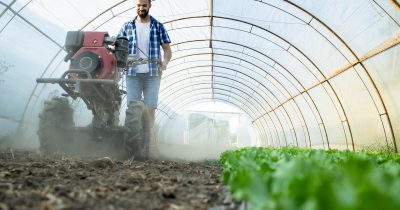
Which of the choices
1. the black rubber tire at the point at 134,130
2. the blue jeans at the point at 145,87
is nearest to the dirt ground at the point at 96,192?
the black rubber tire at the point at 134,130

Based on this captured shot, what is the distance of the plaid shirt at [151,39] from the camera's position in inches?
233

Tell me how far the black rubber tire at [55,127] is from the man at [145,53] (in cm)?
101

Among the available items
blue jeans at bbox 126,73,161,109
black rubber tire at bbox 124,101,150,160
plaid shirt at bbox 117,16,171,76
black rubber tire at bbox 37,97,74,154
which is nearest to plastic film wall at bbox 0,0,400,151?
black rubber tire at bbox 37,97,74,154

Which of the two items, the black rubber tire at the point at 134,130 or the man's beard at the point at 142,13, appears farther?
the man's beard at the point at 142,13

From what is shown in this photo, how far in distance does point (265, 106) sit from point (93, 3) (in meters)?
15.3

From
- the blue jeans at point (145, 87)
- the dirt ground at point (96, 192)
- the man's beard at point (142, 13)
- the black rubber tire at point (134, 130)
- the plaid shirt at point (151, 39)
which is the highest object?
the man's beard at point (142, 13)

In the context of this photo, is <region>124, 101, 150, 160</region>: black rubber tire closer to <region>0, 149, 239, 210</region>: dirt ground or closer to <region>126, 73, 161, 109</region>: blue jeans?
<region>126, 73, 161, 109</region>: blue jeans

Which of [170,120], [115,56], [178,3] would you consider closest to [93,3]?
[178,3]

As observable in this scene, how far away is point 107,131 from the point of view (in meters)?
5.31

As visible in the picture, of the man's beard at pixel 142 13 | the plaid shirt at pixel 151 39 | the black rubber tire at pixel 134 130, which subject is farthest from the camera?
the plaid shirt at pixel 151 39

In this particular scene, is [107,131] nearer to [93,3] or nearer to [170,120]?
[93,3]

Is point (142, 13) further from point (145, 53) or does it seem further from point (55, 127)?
point (55, 127)

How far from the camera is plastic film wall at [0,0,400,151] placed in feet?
26.2

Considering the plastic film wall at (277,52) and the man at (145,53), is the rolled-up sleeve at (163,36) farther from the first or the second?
the plastic film wall at (277,52)
